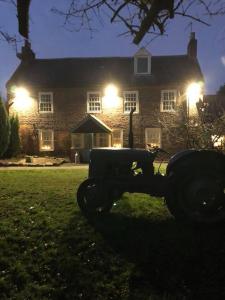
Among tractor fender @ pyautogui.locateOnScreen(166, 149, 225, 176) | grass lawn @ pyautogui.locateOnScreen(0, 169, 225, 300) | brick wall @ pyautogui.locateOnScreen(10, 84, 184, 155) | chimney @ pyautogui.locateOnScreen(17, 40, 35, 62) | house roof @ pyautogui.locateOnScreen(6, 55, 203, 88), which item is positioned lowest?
grass lawn @ pyautogui.locateOnScreen(0, 169, 225, 300)

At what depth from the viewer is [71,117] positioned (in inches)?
1156

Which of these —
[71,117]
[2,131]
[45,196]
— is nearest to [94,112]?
[71,117]

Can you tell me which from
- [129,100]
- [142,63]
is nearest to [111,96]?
[129,100]

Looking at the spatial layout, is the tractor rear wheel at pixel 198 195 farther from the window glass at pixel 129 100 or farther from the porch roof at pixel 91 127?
the window glass at pixel 129 100

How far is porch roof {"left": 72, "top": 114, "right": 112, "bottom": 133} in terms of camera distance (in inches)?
1083

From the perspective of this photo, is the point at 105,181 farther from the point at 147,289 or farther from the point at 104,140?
the point at 104,140

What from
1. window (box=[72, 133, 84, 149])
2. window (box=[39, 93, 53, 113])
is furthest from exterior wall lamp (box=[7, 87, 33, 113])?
window (box=[72, 133, 84, 149])

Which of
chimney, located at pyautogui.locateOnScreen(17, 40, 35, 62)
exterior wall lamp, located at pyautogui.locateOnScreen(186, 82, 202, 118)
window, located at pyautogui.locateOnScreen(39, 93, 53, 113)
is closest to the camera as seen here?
exterior wall lamp, located at pyautogui.locateOnScreen(186, 82, 202, 118)

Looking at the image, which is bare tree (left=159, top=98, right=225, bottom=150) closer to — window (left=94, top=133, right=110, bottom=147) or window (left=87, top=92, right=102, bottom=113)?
window (left=94, top=133, right=110, bottom=147)

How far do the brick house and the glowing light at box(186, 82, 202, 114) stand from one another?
33 cm

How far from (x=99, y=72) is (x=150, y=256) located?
26136 millimetres

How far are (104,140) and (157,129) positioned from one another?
453 cm

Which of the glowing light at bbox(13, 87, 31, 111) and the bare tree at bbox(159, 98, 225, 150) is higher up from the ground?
the glowing light at bbox(13, 87, 31, 111)

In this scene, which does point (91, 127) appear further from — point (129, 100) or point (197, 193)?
point (197, 193)
